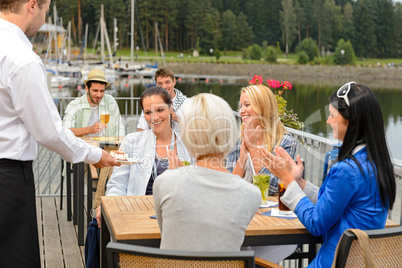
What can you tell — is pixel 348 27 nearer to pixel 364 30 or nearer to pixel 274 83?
pixel 364 30

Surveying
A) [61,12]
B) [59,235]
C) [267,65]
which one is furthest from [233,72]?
[59,235]

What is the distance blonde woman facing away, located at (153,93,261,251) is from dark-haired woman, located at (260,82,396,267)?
0.33m

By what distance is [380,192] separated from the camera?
175 cm

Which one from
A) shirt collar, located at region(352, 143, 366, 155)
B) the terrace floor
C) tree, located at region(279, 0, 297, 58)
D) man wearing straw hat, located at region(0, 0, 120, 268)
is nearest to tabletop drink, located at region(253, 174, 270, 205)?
shirt collar, located at region(352, 143, 366, 155)

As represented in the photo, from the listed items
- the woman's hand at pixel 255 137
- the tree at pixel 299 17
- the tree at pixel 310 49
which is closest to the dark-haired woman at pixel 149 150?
the woman's hand at pixel 255 137

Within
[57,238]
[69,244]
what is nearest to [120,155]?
[69,244]

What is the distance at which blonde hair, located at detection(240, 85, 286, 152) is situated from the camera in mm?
2732

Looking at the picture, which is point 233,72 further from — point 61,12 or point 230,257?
point 230,257

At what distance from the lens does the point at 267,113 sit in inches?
110

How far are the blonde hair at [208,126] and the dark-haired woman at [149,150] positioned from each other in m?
0.96

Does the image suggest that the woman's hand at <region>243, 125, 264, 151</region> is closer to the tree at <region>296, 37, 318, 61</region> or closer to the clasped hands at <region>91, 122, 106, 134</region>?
the clasped hands at <region>91, 122, 106, 134</region>

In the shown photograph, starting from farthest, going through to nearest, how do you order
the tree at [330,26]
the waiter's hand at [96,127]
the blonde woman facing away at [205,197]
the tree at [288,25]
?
the tree at [288,25] < the tree at [330,26] < the waiter's hand at [96,127] < the blonde woman facing away at [205,197]

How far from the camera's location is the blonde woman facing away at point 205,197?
151 centimetres

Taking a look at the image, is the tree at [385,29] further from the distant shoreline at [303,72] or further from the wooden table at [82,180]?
the wooden table at [82,180]
